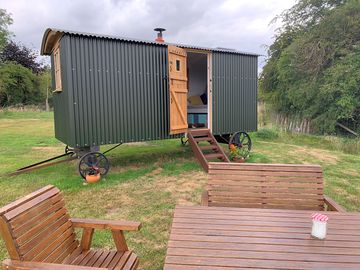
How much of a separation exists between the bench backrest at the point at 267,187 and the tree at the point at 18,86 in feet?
86.7

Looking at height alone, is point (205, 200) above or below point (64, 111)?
below

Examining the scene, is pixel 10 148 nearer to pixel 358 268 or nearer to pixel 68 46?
pixel 68 46

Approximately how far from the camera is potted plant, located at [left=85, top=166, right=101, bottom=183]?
563 cm

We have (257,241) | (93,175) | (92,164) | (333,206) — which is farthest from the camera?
(92,164)

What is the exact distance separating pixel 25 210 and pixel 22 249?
9.7 inches

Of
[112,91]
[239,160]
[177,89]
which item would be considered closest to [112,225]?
[112,91]

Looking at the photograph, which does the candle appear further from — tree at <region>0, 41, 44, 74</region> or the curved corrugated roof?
tree at <region>0, 41, 44, 74</region>

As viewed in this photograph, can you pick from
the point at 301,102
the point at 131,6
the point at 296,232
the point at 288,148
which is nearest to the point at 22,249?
the point at 296,232

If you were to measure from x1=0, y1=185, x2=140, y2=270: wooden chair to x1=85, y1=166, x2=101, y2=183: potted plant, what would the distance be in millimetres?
3399

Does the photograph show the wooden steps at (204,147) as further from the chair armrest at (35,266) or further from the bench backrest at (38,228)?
the chair armrest at (35,266)

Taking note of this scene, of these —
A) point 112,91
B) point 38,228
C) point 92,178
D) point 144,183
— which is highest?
point 112,91

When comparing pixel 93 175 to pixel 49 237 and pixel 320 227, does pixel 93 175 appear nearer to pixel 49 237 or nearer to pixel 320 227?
pixel 49 237

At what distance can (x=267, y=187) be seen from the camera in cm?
297

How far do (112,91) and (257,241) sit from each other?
507 centimetres
